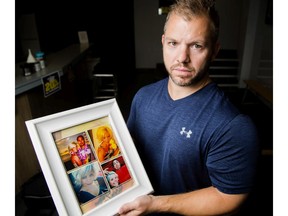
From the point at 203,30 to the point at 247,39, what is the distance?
443 centimetres

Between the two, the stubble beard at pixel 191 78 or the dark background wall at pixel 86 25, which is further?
the dark background wall at pixel 86 25

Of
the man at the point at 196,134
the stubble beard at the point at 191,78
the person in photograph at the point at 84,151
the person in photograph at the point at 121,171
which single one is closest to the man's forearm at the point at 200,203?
the man at the point at 196,134

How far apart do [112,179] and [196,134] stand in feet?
1.07

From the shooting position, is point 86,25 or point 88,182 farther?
point 86,25

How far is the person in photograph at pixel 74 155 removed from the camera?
26.5 inches

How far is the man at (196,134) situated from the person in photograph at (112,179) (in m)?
0.08

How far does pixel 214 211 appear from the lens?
73 centimetres

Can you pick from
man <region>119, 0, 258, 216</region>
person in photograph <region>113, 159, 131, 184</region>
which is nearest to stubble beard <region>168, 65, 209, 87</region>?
man <region>119, 0, 258, 216</region>

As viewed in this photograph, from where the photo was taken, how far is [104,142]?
740 mm

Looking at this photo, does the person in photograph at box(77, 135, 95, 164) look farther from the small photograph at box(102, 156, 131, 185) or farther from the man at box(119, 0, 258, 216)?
the man at box(119, 0, 258, 216)

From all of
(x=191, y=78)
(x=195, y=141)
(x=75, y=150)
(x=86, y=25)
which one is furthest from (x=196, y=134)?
(x=86, y=25)

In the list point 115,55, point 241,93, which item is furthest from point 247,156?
point 115,55

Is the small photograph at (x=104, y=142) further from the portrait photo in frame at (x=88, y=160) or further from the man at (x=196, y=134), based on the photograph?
the man at (x=196, y=134)

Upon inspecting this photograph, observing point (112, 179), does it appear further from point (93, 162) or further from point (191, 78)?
point (191, 78)
